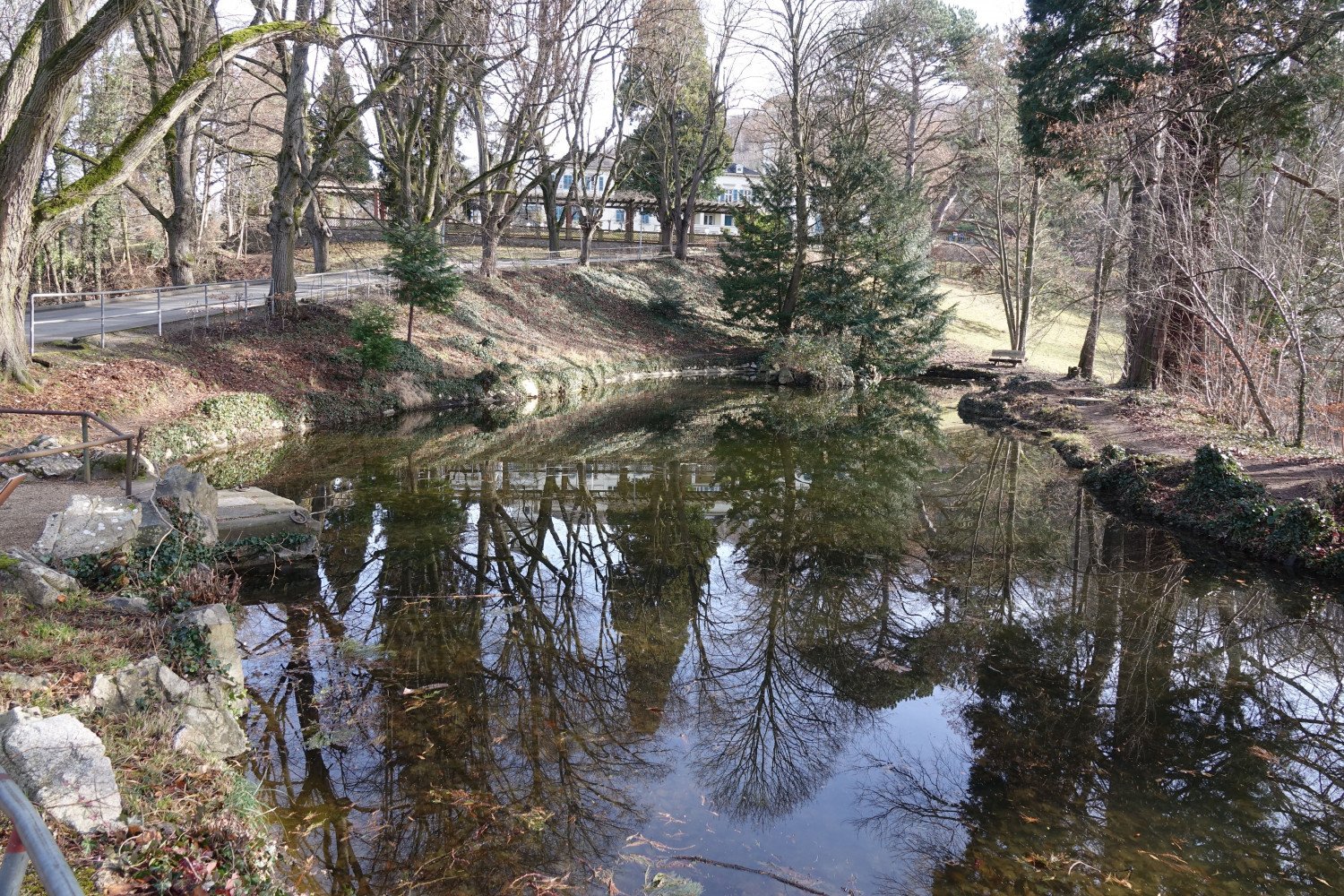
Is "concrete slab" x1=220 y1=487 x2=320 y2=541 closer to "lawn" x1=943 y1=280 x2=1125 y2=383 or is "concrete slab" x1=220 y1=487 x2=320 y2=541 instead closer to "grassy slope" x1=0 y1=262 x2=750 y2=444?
"grassy slope" x1=0 y1=262 x2=750 y2=444

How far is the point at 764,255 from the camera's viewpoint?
3259 cm

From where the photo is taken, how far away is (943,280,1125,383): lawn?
3653 cm

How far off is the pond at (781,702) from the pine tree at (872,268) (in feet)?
56.7

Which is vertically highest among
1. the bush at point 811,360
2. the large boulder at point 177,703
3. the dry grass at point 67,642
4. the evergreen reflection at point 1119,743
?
the bush at point 811,360

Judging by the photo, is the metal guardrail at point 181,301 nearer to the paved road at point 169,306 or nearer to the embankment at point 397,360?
the paved road at point 169,306

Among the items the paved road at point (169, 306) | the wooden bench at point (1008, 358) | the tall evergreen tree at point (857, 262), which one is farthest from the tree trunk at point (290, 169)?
the wooden bench at point (1008, 358)

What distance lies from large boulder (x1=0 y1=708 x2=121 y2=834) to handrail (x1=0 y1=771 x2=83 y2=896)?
2.90 metres

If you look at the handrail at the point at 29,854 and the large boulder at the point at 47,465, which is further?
the large boulder at the point at 47,465

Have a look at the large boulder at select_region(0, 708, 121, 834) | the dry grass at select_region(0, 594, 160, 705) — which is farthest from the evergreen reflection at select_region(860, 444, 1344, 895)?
the dry grass at select_region(0, 594, 160, 705)

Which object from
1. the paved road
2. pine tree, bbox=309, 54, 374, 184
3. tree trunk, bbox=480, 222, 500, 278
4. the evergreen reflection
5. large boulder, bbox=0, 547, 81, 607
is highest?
pine tree, bbox=309, 54, 374, 184

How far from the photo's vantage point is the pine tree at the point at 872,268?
96.9ft

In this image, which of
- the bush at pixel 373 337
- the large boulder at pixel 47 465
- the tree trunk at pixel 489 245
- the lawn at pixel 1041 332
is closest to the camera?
the large boulder at pixel 47 465

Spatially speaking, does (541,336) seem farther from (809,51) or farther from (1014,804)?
(1014,804)

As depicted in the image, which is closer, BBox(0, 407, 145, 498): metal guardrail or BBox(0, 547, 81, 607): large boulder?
BBox(0, 547, 81, 607): large boulder
